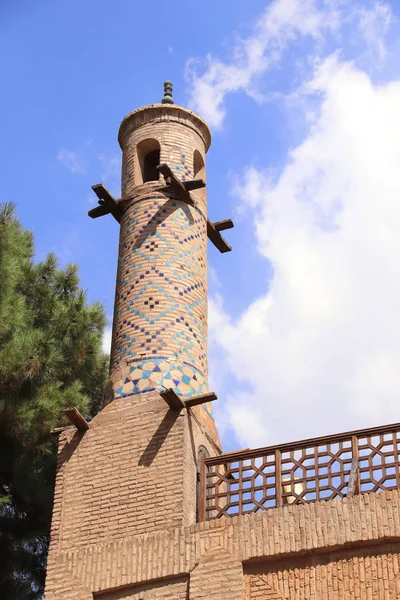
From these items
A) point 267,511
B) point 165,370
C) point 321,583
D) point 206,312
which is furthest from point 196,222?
point 321,583

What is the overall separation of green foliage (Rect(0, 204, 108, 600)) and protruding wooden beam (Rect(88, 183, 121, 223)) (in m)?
1.08

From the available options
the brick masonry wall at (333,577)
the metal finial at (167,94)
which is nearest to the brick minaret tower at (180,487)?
the brick masonry wall at (333,577)

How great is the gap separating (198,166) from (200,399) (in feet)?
9.49

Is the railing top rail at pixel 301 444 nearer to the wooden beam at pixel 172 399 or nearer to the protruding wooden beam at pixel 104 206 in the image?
the wooden beam at pixel 172 399

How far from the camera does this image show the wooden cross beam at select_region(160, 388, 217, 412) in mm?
7293

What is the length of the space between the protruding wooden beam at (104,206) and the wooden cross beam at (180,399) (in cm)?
228

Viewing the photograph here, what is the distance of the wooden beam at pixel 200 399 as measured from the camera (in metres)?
7.31

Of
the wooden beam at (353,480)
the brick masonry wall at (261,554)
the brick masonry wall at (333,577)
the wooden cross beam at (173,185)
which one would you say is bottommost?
the brick masonry wall at (333,577)

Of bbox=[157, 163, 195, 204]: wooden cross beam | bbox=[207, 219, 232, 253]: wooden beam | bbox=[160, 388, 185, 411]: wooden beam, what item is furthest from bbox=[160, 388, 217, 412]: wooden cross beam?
bbox=[207, 219, 232, 253]: wooden beam

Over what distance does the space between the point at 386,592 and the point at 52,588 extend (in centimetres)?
231

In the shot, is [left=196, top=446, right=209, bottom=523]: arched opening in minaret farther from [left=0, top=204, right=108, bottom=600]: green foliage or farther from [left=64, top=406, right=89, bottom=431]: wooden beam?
[left=0, top=204, right=108, bottom=600]: green foliage

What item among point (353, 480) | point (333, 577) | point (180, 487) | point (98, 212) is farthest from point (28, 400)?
point (333, 577)

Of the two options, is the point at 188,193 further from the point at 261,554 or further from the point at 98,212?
the point at 261,554

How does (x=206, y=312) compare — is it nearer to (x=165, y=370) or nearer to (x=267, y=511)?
(x=165, y=370)
